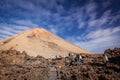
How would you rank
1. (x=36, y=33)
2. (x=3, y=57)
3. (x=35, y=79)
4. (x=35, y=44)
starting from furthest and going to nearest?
(x=36, y=33) < (x=35, y=44) < (x=3, y=57) < (x=35, y=79)

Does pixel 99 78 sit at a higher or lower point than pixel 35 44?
lower

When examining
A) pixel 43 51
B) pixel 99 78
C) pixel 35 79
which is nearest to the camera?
pixel 99 78

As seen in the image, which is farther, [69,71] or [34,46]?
[34,46]

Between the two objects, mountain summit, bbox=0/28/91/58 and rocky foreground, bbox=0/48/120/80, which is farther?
mountain summit, bbox=0/28/91/58

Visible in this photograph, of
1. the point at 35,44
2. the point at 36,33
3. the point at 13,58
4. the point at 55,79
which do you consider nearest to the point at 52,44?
the point at 35,44

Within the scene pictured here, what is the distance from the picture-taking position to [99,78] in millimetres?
13680

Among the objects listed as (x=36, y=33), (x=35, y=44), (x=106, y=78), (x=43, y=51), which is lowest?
(x=106, y=78)

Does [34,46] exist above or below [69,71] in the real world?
above

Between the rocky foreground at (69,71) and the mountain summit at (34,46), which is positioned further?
the mountain summit at (34,46)

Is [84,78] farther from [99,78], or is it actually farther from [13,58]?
[13,58]

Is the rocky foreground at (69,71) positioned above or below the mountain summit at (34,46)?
below

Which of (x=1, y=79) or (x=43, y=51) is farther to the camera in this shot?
(x=43, y=51)

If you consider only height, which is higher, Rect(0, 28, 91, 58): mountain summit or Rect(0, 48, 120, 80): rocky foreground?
Rect(0, 28, 91, 58): mountain summit

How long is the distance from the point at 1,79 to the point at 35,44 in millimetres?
61348
